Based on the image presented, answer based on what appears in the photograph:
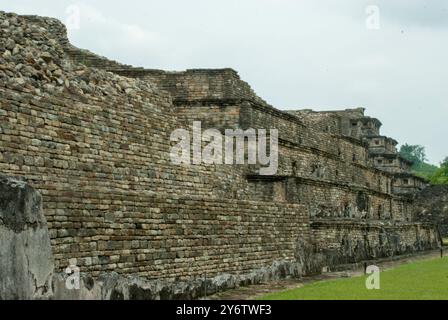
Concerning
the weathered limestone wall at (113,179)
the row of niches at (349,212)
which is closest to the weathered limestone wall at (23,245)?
the weathered limestone wall at (113,179)

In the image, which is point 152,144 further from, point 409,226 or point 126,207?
point 409,226

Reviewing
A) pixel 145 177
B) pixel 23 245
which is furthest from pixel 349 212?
pixel 23 245

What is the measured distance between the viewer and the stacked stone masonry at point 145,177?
1092 centimetres

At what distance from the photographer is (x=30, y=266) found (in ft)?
27.5

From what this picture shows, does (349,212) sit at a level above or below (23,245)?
above

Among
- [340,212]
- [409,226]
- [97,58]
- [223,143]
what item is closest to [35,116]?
[223,143]

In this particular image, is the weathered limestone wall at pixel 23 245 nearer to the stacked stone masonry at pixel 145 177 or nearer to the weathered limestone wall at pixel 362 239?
the stacked stone masonry at pixel 145 177

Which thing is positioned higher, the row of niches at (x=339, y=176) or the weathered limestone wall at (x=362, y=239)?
the row of niches at (x=339, y=176)

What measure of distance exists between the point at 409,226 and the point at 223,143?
1275 centimetres

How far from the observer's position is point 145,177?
50.7ft

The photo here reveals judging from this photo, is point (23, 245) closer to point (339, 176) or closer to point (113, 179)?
point (113, 179)

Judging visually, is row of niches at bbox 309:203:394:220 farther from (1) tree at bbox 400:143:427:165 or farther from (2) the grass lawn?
(1) tree at bbox 400:143:427:165

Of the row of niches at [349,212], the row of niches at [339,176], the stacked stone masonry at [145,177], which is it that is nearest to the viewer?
the stacked stone masonry at [145,177]

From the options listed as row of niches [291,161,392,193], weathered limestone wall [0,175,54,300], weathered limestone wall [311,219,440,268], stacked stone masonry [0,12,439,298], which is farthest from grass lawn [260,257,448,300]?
row of niches [291,161,392,193]
